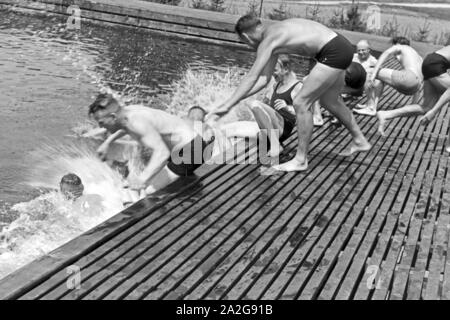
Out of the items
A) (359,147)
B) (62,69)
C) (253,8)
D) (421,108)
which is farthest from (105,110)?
(253,8)

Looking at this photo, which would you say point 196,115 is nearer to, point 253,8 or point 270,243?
point 270,243

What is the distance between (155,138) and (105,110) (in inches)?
17.9

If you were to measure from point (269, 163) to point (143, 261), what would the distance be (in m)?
2.46

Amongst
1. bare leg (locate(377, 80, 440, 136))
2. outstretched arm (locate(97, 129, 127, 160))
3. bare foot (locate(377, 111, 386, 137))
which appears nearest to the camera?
outstretched arm (locate(97, 129, 127, 160))

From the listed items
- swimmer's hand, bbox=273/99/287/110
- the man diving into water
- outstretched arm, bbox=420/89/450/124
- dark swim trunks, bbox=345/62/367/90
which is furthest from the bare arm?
swimmer's hand, bbox=273/99/287/110

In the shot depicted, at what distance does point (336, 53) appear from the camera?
17.5 ft

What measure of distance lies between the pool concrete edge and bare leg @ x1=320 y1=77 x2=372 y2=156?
31.6 ft

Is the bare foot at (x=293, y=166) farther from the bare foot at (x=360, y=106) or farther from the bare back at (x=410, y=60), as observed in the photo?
the bare foot at (x=360, y=106)

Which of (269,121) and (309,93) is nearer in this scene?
(309,93)

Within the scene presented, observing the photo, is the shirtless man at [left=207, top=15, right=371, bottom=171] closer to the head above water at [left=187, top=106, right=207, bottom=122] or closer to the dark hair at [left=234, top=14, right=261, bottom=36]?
the dark hair at [left=234, top=14, right=261, bottom=36]

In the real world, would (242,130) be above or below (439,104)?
below

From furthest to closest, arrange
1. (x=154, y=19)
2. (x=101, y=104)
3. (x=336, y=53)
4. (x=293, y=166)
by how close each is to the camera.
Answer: (x=154, y=19), (x=293, y=166), (x=336, y=53), (x=101, y=104)

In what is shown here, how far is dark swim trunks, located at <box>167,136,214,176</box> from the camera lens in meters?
4.98
